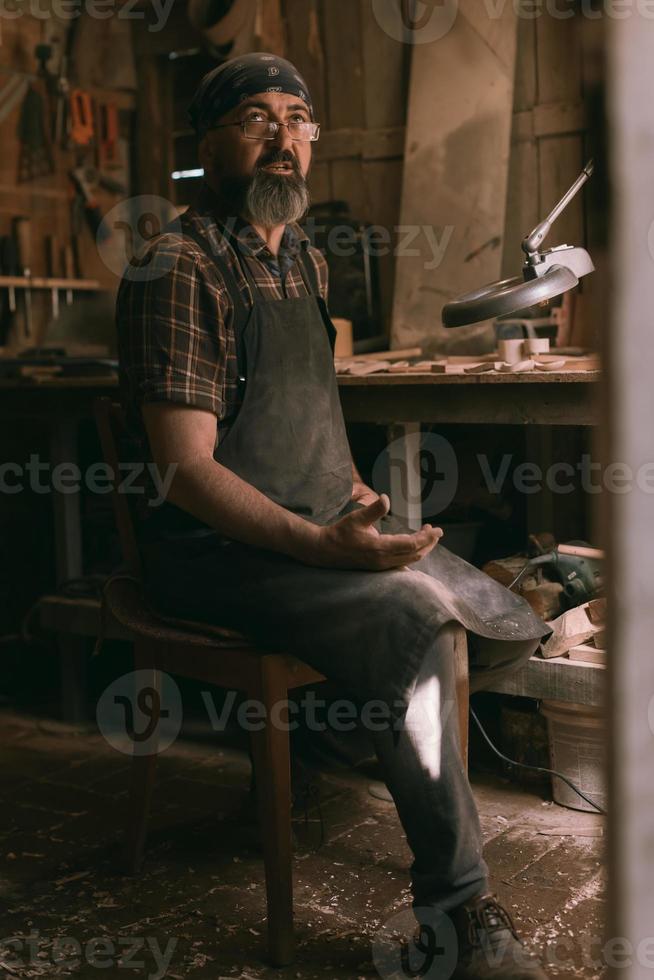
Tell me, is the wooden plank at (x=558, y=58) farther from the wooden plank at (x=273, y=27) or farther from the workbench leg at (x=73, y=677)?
the workbench leg at (x=73, y=677)

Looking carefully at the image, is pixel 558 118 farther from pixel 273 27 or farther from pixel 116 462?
pixel 116 462

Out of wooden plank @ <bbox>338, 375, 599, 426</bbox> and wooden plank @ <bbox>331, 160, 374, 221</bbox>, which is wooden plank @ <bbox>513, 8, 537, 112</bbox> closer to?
wooden plank @ <bbox>331, 160, 374, 221</bbox>

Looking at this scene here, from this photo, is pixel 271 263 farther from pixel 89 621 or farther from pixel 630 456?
pixel 630 456

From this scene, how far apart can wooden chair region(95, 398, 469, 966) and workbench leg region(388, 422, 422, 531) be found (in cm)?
84

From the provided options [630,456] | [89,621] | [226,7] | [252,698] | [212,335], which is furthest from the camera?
[226,7]

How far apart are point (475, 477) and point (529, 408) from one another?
1.00 meters

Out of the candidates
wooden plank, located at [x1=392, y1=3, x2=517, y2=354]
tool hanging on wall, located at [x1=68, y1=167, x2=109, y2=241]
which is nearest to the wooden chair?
wooden plank, located at [x1=392, y1=3, x2=517, y2=354]

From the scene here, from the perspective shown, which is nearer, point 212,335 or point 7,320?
point 212,335

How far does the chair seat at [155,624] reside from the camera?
241 centimetres

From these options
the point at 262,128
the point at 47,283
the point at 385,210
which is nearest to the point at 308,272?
the point at 262,128

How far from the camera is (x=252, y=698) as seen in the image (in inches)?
92.4

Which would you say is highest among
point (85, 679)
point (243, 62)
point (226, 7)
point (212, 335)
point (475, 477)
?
point (226, 7)

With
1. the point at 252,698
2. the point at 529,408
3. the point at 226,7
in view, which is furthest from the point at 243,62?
the point at 226,7

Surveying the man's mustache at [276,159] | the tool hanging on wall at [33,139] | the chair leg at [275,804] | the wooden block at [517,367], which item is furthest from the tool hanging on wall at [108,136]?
the chair leg at [275,804]
